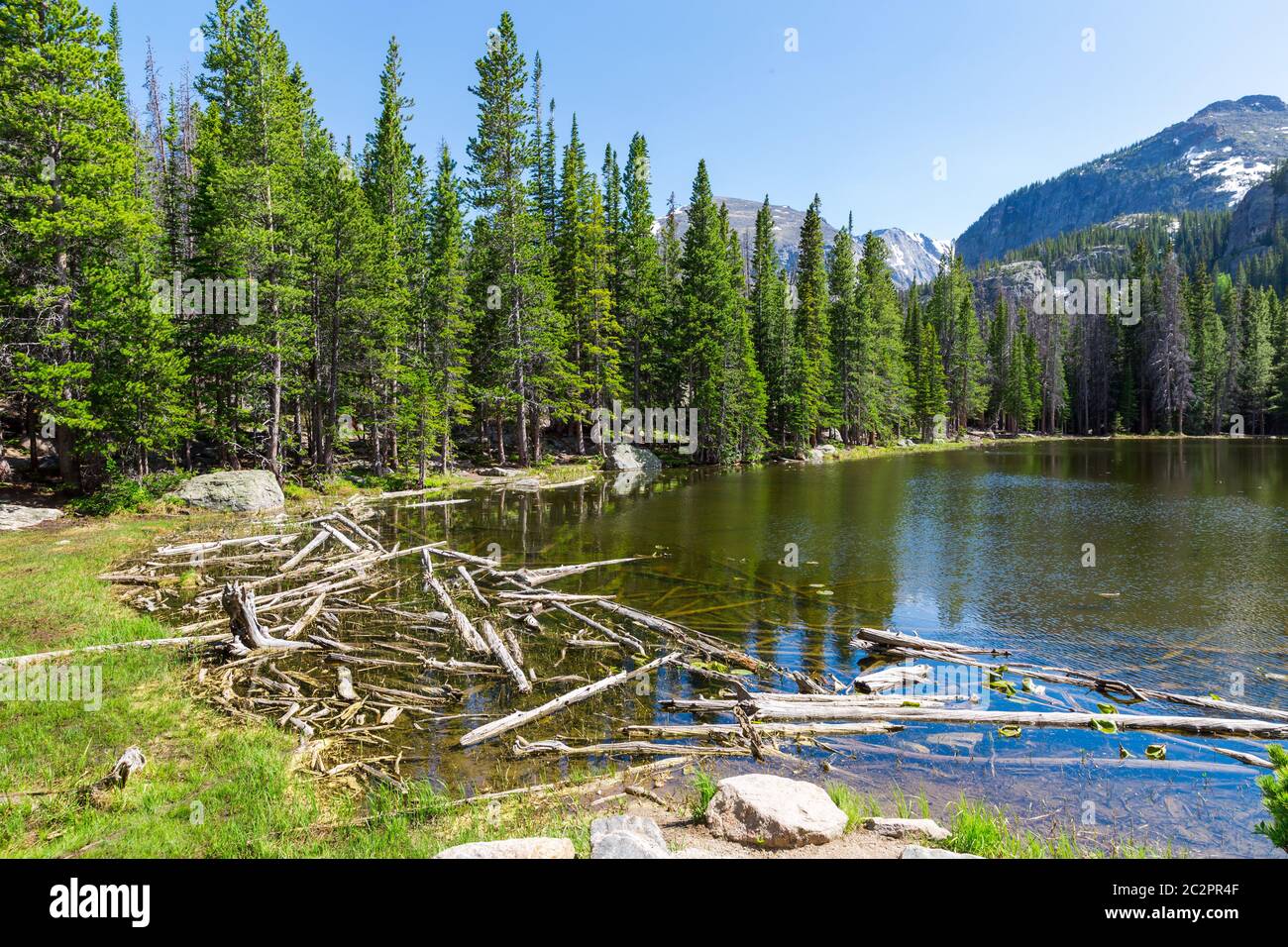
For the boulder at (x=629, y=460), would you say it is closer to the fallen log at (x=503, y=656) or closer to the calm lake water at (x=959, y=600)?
the calm lake water at (x=959, y=600)

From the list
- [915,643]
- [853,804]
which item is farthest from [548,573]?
[853,804]

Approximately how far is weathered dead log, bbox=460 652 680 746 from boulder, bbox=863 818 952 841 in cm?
525

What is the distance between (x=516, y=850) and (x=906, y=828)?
13.4 ft

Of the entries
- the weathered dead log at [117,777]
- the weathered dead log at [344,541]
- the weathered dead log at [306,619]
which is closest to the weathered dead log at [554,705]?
the weathered dead log at [117,777]

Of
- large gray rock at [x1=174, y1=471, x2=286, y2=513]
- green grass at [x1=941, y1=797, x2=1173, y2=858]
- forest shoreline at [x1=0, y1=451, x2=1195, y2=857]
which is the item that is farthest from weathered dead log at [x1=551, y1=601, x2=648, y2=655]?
large gray rock at [x1=174, y1=471, x2=286, y2=513]

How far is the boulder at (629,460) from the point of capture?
50.8 metres

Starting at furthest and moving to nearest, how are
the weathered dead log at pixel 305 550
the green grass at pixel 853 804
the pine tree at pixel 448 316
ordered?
the pine tree at pixel 448 316
the weathered dead log at pixel 305 550
the green grass at pixel 853 804

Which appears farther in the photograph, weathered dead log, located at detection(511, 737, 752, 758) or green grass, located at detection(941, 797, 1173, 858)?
weathered dead log, located at detection(511, 737, 752, 758)

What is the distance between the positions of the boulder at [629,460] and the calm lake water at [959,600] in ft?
23.3

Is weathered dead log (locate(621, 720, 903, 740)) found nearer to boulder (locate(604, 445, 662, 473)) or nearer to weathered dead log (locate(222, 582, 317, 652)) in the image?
weathered dead log (locate(222, 582, 317, 652))

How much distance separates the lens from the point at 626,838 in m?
6.09

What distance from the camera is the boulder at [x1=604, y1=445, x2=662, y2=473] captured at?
50.8 meters
